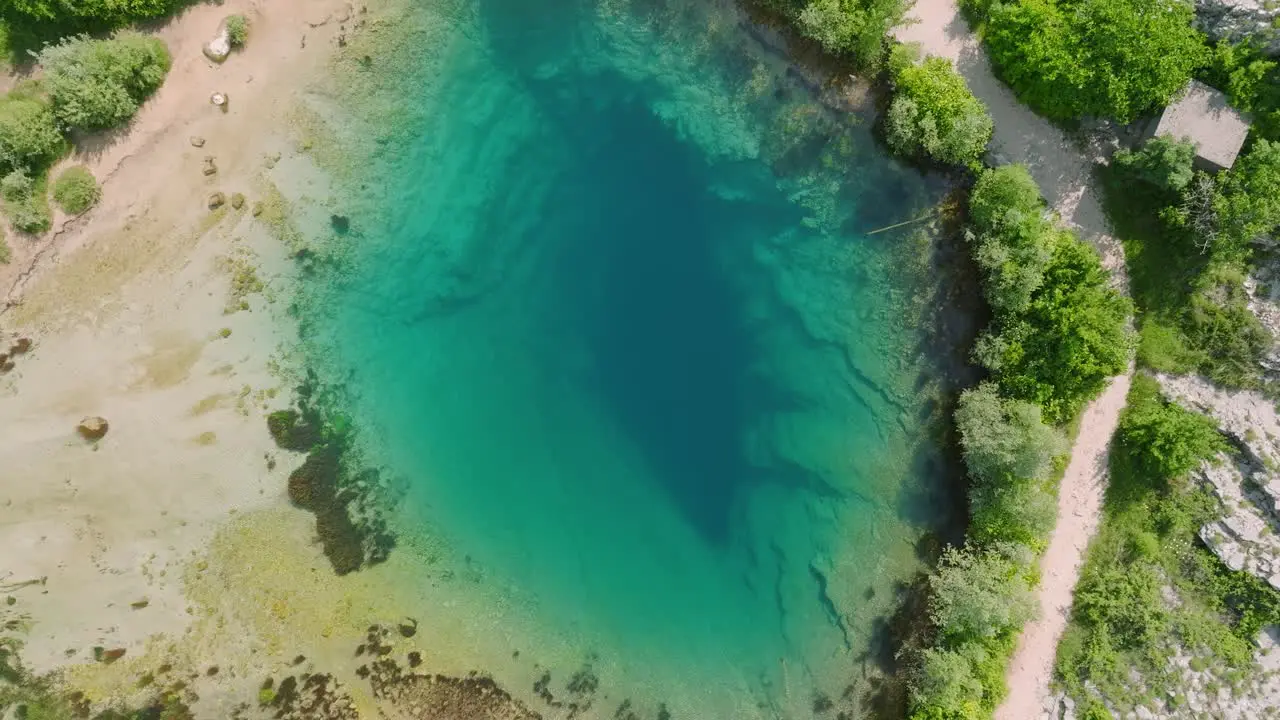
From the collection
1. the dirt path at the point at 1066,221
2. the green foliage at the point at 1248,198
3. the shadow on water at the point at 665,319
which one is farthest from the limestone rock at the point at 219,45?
the green foliage at the point at 1248,198

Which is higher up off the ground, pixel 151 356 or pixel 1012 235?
pixel 1012 235

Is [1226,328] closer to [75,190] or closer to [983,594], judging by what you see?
[983,594]

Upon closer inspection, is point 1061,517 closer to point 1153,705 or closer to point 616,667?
point 1153,705

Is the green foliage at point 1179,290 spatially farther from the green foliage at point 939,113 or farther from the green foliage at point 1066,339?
the green foliage at point 939,113

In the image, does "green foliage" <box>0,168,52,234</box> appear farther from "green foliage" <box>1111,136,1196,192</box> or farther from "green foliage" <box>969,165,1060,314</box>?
"green foliage" <box>1111,136,1196,192</box>

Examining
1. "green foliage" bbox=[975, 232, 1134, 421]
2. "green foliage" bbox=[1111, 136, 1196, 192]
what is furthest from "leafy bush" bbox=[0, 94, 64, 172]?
"green foliage" bbox=[1111, 136, 1196, 192]

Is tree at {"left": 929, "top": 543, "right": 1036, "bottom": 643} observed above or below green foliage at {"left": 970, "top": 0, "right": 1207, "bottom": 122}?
below

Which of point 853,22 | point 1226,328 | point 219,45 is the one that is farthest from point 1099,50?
point 219,45
